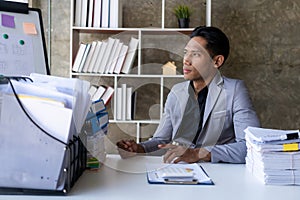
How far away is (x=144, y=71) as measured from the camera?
3092 millimetres

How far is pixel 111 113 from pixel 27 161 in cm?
205

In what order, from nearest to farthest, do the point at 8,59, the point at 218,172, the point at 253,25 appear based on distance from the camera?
the point at 218,172
the point at 8,59
the point at 253,25

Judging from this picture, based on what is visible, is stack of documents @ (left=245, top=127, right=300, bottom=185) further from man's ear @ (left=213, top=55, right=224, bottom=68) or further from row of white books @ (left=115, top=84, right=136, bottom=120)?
row of white books @ (left=115, top=84, right=136, bottom=120)

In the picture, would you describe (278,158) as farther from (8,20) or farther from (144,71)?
(144,71)

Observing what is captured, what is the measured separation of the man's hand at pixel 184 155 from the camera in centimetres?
155

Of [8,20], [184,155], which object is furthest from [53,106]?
[8,20]

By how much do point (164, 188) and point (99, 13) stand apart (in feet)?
6.80

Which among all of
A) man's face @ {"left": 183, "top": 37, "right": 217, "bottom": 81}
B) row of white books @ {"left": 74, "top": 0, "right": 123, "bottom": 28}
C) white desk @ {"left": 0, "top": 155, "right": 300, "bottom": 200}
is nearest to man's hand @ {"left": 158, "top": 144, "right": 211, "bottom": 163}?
white desk @ {"left": 0, "top": 155, "right": 300, "bottom": 200}

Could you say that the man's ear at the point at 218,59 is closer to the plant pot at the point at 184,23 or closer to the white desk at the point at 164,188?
the plant pot at the point at 184,23

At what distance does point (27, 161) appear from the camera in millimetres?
1027

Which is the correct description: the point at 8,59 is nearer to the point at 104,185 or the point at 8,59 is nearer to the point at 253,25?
the point at 104,185

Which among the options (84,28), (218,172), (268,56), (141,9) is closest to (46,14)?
(84,28)

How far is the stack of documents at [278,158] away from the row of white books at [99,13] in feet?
6.14

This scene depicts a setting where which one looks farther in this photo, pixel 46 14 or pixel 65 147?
pixel 46 14
